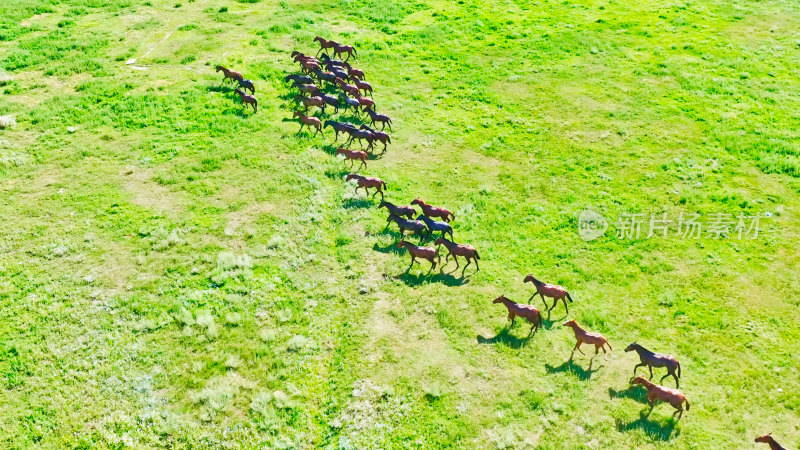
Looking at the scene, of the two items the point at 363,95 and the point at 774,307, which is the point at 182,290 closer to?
the point at 363,95

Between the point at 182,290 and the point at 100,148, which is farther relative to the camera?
the point at 100,148

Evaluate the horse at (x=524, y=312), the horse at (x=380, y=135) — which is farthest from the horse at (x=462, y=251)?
the horse at (x=380, y=135)

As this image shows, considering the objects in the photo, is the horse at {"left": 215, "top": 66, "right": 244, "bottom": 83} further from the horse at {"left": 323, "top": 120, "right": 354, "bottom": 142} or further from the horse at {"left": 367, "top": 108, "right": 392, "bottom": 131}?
the horse at {"left": 367, "top": 108, "right": 392, "bottom": 131}

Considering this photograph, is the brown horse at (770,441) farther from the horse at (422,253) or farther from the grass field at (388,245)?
the horse at (422,253)

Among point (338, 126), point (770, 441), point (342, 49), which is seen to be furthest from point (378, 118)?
point (770, 441)

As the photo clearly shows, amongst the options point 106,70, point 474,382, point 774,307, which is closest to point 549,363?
point 474,382

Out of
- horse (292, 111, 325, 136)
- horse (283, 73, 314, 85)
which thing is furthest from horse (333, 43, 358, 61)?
horse (292, 111, 325, 136)
